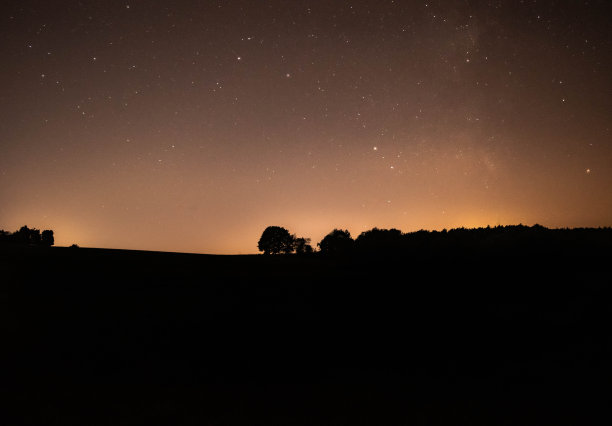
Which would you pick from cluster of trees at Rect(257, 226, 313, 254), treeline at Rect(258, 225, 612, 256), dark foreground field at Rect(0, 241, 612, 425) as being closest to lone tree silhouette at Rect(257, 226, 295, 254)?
cluster of trees at Rect(257, 226, 313, 254)

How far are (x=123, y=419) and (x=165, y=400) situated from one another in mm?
821

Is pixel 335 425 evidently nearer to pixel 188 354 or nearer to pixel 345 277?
pixel 188 354

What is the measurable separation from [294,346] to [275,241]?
5808 cm

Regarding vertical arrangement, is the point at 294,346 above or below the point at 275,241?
below

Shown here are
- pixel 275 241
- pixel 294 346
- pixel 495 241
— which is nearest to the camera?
pixel 294 346

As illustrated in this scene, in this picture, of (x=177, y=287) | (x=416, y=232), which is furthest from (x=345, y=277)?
(x=416, y=232)

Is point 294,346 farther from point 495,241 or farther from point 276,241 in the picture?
point 276,241

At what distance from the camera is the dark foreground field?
612 centimetres

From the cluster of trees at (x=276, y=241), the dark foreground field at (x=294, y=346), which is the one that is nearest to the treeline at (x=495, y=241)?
the dark foreground field at (x=294, y=346)

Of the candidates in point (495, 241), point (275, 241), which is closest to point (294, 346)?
point (495, 241)

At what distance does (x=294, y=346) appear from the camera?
936cm

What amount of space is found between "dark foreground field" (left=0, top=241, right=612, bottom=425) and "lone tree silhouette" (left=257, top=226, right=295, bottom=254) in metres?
50.0

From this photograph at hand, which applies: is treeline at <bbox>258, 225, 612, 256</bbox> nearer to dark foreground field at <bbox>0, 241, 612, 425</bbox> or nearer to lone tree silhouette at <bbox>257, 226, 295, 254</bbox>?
dark foreground field at <bbox>0, 241, 612, 425</bbox>

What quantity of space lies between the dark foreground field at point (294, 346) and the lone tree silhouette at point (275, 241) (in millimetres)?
49992
